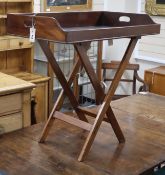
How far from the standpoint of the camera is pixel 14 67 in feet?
12.9

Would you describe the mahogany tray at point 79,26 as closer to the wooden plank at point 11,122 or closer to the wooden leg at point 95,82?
the wooden leg at point 95,82

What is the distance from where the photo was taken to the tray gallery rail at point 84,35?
1.50 m

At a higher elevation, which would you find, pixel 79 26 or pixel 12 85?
pixel 79 26

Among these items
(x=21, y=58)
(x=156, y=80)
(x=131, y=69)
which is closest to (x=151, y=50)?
(x=131, y=69)

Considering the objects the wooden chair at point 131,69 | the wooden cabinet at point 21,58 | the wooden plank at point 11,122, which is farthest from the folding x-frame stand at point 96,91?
the wooden chair at point 131,69

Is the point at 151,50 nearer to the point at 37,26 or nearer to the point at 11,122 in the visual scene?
the point at 11,122

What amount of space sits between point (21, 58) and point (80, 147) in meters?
2.32

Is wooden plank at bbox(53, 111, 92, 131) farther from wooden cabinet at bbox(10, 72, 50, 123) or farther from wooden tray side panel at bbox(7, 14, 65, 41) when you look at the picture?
wooden cabinet at bbox(10, 72, 50, 123)

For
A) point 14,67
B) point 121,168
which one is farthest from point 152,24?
point 14,67

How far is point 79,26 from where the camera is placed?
2057 millimetres

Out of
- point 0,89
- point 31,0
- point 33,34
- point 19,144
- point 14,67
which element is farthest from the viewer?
point 14,67

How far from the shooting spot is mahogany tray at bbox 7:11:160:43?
4.83ft

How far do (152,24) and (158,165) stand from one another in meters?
0.71

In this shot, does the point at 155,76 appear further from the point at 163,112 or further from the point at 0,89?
the point at 0,89
